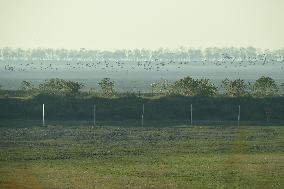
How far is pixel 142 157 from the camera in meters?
26.0

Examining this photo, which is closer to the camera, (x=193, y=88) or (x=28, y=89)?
(x=193, y=88)

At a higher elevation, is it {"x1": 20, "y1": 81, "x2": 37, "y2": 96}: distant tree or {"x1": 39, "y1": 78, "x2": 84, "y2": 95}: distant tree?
{"x1": 39, "y1": 78, "x2": 84, "y2": 95}: distant tree

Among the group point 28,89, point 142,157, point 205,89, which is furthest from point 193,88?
point 142,157

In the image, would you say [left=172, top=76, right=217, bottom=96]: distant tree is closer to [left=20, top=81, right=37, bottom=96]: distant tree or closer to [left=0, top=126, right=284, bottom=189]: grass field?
[left=0, top=126, right=284, bottom=189]: grass field

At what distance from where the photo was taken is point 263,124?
128 ft

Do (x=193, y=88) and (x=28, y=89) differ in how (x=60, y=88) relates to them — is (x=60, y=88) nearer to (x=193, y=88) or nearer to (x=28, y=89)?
(x=28, y=89)

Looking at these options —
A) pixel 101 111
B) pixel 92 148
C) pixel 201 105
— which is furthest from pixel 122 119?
pixel 92 148

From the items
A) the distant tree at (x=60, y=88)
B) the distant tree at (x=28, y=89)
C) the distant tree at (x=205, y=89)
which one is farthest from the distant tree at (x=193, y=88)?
the distant tree at (x=28, y=89)

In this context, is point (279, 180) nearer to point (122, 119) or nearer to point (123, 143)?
point (123, 143)

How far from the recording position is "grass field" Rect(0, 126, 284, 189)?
67.9ft

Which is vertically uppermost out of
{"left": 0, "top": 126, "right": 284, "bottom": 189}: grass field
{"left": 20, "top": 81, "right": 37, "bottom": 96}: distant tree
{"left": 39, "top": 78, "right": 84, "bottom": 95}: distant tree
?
{"left": 39, "top": 78, "right": 84, "bottom": 95}: distant tree

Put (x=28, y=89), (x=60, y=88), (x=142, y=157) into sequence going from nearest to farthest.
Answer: (x=142, y=157) → (x=60, y=88) → (x=28, y=89)

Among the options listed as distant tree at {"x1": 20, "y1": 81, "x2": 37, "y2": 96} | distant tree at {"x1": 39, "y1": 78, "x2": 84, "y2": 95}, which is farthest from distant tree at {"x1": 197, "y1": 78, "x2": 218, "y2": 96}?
distant tree at {"x1": 20, "y1": 81, "x2": 37, "y2": 96}

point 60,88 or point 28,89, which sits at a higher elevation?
point 60,88
